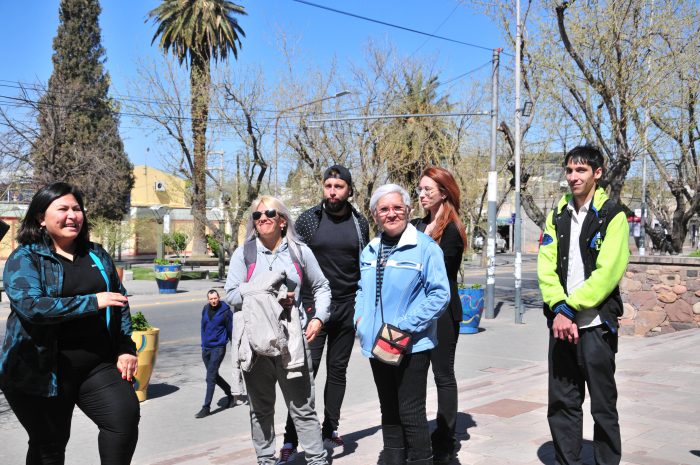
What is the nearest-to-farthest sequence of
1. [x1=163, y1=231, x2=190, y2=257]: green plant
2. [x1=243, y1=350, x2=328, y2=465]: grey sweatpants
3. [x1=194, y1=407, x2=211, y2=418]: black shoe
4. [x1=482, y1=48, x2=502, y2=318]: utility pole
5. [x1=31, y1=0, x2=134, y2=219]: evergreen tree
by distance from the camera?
1. [x1=243, y1=350, x2=328, y2=465]: grey sweatpants
2. [x1=194, y1=407, x2=211, y2=418]: black shoe
3. [x1=482, y1=48, x2=502, y2=318]: utility pole
4. [x1=31, y1=0, x2=134, y2=219]: evergreen tree
5. [x1=163, y1=231, x2=190, y2=257]: green plant

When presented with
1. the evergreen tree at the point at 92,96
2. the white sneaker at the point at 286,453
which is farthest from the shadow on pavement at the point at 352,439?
the evergreen tree at the point at 92,96

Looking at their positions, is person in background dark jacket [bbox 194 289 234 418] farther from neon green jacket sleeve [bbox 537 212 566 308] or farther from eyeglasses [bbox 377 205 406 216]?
neon green jacket sleeve [bbox 537 212 566 308]

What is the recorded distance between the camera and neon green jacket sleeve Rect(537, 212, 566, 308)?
159 inches

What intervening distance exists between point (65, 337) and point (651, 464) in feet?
11.7

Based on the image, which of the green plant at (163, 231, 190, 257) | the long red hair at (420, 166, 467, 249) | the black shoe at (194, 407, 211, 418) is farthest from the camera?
the green plant at (163, 231, 190, 257)

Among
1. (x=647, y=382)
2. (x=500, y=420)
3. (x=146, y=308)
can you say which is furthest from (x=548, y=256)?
(x=146, y=308)

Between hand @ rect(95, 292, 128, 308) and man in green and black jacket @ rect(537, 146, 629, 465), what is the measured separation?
2265 mm

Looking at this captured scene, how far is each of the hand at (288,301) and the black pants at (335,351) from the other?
0.71m

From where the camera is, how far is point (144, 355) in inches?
295

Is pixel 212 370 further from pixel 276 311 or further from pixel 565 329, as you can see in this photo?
pixel 565 329

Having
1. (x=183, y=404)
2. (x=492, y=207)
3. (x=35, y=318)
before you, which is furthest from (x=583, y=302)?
(x=492, y=207)

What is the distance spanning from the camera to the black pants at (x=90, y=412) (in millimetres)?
3412

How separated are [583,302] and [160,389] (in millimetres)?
5739

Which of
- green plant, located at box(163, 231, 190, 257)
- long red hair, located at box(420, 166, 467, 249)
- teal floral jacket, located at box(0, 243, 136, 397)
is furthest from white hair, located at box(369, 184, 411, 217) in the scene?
green plant, located at box(163, 231, 190, 257)
